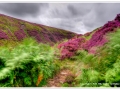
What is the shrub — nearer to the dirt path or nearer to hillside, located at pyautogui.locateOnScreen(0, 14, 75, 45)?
the dirt path

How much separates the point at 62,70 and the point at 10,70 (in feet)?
10.8

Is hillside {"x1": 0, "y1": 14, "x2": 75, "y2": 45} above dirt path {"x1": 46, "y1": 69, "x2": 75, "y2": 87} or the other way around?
above

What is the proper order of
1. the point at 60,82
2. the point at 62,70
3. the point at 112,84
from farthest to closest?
the point at 62,70
the point at 60,82
the point at 112,84

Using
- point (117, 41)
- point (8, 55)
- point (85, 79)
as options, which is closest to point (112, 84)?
point (85, 79)

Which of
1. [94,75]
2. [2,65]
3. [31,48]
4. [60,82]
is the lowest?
[60,82]

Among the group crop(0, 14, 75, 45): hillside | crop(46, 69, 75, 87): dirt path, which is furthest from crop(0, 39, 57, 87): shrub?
crop(0, 14, 75, 45): hillside

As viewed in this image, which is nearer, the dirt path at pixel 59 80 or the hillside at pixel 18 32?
the dirt path at pixel 59 80

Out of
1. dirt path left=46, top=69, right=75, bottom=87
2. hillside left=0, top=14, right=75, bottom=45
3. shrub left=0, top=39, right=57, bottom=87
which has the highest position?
hillside left=0, top=14, right=75, bottom=45

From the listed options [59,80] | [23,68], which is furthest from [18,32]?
[23,68]

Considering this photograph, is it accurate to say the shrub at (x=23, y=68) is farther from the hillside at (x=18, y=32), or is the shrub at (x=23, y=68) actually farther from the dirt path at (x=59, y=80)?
the hillside at (x=18, y=32)

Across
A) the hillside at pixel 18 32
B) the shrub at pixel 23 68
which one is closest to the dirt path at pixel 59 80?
the shrub at pixel 23 68

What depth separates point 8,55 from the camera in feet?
15.2

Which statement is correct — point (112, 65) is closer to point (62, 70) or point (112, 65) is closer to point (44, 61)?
point (44, 61)

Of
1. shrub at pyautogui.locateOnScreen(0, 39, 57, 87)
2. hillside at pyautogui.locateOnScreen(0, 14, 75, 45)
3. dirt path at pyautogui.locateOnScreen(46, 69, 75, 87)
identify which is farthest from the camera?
hillside at pyautogui.locateOnScreen(0, 14, 75, 45)
